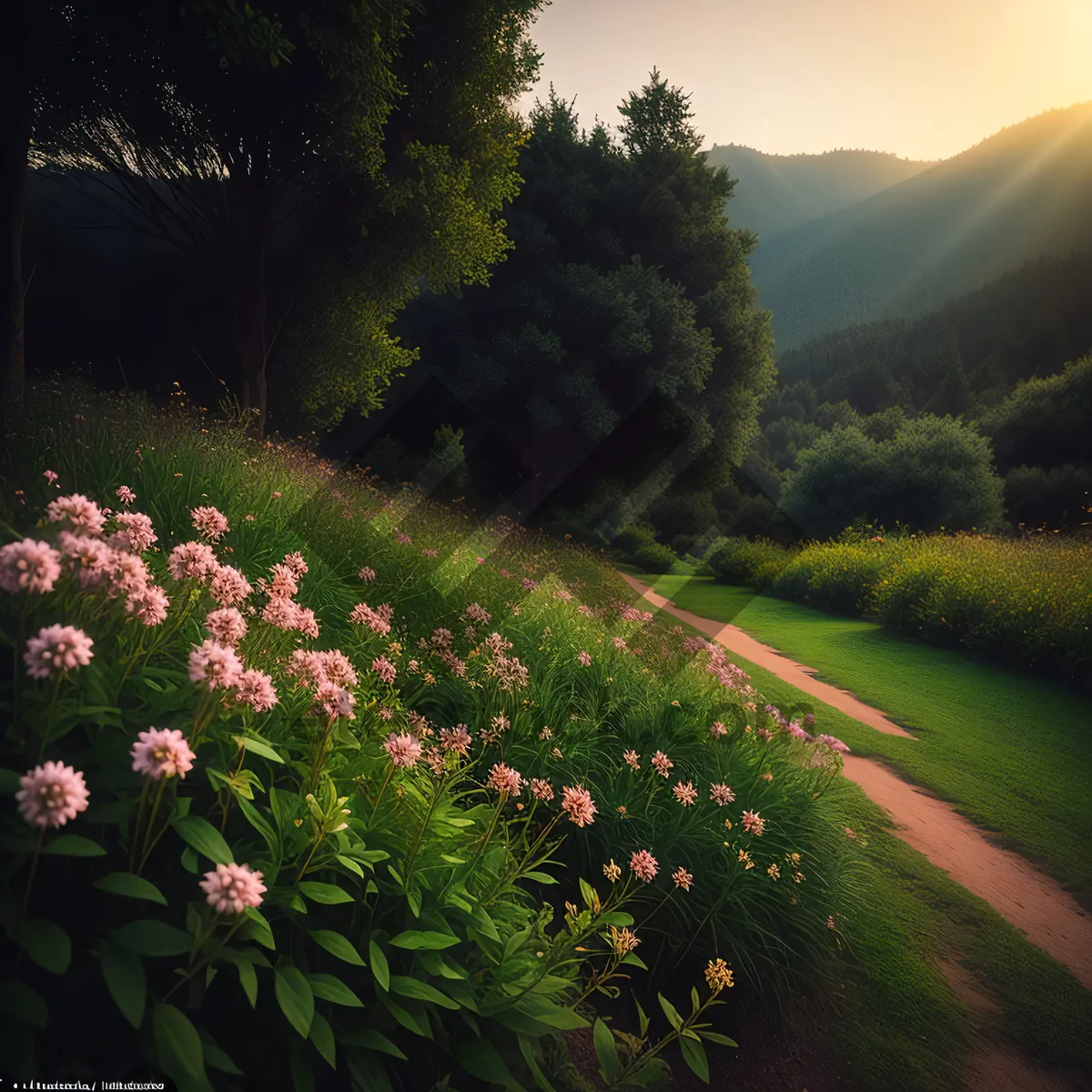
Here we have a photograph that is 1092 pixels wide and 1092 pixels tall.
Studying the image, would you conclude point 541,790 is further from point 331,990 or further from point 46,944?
point 46,944

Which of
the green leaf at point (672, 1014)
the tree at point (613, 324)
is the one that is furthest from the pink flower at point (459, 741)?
the tree at point (613, 324)

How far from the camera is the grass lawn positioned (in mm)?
5557

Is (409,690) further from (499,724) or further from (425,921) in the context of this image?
(425,921)

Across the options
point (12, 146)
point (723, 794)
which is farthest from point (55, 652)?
point (12, 146)

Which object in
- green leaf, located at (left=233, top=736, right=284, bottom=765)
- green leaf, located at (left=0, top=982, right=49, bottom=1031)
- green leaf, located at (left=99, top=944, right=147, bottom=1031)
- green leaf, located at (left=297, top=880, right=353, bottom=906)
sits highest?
green leaf, located at (left=233, top=736, right=284, bottom=765)

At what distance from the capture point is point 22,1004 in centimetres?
123

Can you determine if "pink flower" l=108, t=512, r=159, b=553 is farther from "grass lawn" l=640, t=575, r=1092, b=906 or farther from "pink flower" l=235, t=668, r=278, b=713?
"grass lawn" l=640, t=575, r=1092, b=906

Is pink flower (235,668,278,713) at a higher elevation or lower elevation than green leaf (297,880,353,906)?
higher

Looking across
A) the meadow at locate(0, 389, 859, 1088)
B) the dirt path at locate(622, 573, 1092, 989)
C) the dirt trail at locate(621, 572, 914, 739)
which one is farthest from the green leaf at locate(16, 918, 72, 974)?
the dirt trail at locate(621, 572, 914, 739)

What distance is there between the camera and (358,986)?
191 centimetres

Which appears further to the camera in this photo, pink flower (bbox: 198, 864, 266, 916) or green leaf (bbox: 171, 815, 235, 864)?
green leaf (bbox: 171, 815, 235, 864)

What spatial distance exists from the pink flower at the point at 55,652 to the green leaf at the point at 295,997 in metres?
0.86

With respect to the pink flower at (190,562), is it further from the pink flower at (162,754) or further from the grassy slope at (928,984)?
the grassy slope at (928,984)

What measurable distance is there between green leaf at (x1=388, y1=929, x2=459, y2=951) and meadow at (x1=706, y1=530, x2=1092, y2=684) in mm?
11044
